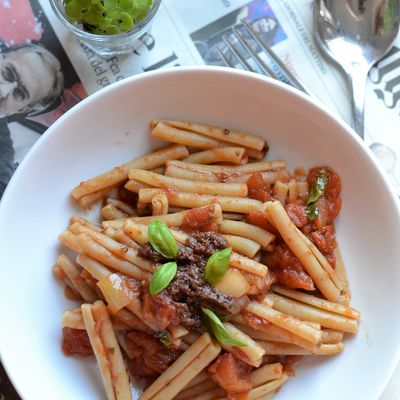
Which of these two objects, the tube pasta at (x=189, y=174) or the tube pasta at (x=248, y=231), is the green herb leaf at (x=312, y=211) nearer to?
the tube pasta at (x=248, y=231)

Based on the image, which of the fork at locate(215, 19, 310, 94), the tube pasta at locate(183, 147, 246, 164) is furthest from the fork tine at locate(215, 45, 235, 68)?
the tube pasta at locate(183, 147, 246, 164)

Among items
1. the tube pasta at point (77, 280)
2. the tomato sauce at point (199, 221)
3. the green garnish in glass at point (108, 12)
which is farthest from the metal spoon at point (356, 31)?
the tube pasta at point (77, 280)

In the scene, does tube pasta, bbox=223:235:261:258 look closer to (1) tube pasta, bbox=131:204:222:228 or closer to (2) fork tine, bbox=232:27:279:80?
(1) tube pasta, bbox=131:204:222:228

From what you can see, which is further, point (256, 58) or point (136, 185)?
point (256, 58)

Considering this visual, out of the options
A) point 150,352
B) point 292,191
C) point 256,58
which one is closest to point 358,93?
point 256,58

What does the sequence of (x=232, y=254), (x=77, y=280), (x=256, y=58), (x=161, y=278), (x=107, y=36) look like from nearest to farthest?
(x=161, y=278) < (x=232, y=254) < (x=77, y=280) < (x=107, y=36) < (x=256, y=58)

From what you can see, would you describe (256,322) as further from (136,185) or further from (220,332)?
(136,185)
